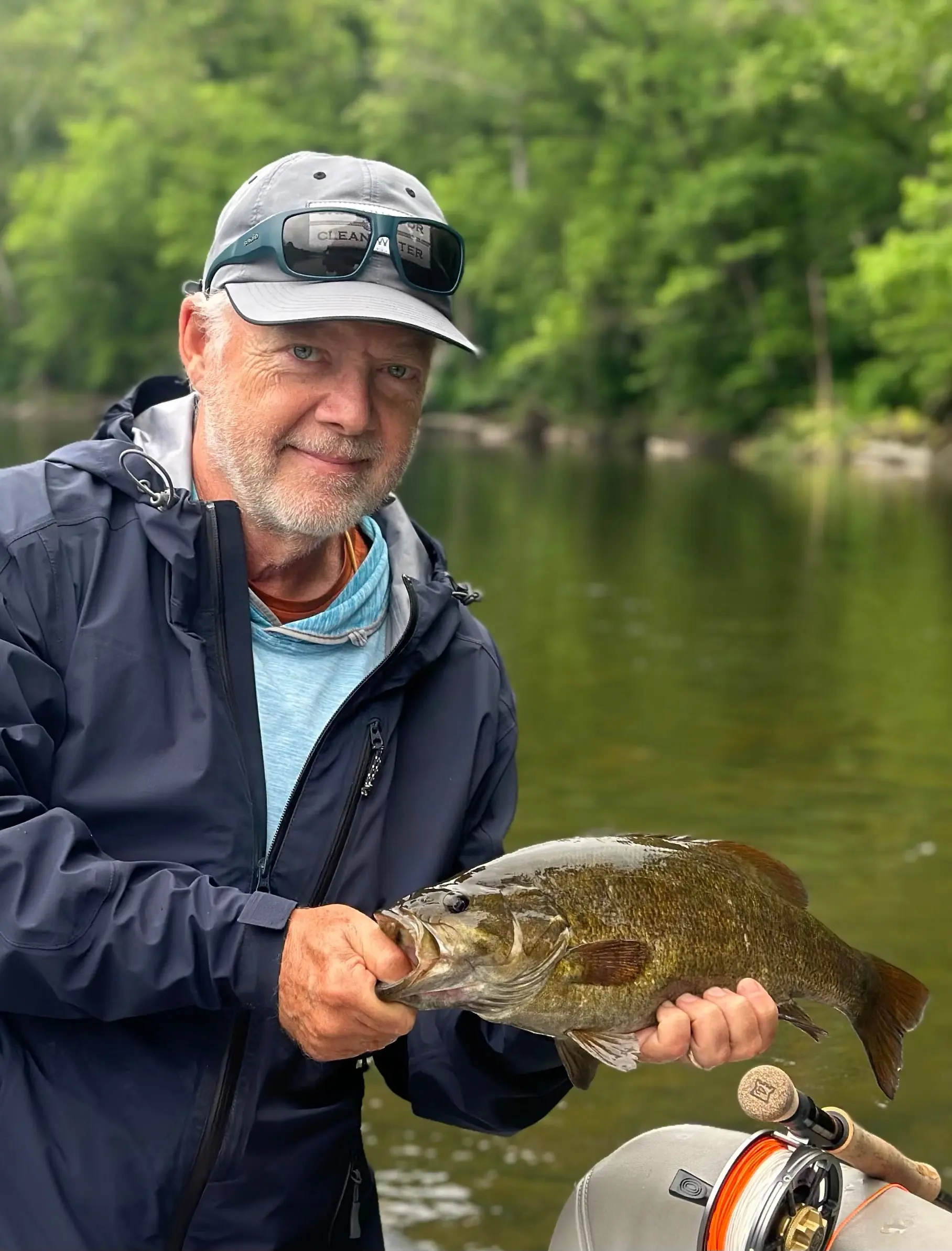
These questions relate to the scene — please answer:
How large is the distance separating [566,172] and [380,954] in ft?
165

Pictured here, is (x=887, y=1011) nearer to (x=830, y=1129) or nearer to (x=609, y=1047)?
(x=830, y=1129)

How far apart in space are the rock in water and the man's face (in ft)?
2.49

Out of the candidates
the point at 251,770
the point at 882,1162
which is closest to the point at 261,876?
the point at 251,770

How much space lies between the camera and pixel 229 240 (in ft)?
9.59

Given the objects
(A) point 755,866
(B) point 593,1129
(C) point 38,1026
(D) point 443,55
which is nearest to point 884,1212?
(A) point 755,866

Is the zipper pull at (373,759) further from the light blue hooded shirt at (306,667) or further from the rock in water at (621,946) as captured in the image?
the rock in water at (621,946)

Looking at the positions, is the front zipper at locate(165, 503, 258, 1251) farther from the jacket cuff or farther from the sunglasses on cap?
the sunglasses on cap

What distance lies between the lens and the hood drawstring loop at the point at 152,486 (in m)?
2.71

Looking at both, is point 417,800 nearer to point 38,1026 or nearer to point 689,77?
point 38,1026

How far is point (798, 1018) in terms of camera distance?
9.35ft

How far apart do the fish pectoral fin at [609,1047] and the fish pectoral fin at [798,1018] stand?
14.7 inches

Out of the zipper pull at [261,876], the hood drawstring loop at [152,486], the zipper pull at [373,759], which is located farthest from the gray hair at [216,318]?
the zipper pull at [261,876]

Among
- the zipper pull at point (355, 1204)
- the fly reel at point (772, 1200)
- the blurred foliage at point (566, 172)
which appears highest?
the blurred foliage at point (566, 172)

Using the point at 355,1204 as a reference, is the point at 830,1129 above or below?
above
